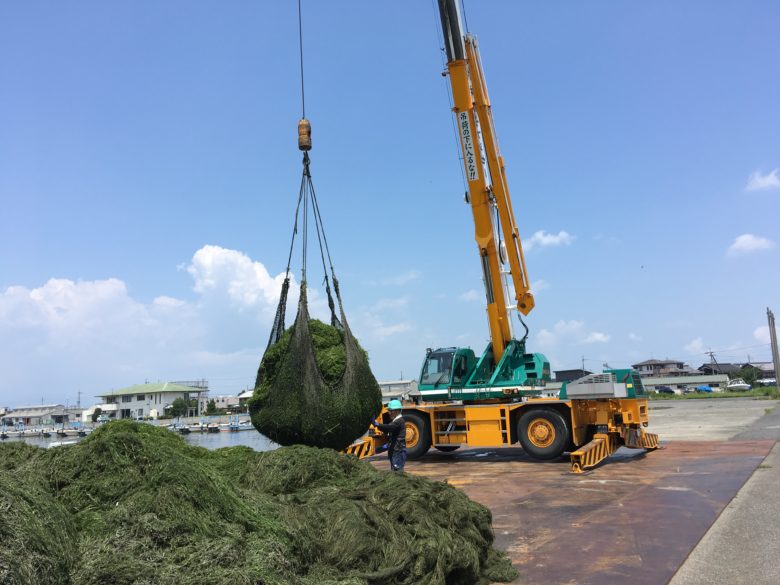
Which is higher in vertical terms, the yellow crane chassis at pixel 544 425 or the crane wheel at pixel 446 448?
the yellow crane chassis at pixel 544 425

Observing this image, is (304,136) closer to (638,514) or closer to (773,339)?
(638,514)

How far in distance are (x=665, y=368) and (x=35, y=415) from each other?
113 m

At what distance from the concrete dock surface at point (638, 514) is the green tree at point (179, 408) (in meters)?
60.3

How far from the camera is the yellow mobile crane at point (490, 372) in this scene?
1298 cm

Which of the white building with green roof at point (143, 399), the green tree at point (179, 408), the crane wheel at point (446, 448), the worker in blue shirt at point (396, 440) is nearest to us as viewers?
the worker in blue shirt at point (396, 440)

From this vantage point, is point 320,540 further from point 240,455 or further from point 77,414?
point 77,414

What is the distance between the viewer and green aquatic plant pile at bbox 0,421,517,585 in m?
3.03

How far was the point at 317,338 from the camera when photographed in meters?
7.16

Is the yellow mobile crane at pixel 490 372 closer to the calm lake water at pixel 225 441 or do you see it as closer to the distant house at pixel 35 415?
the calm lake water at pixel 225 441

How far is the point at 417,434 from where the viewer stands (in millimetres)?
14359

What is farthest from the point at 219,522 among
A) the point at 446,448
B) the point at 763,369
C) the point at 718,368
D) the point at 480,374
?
the point at 763,369

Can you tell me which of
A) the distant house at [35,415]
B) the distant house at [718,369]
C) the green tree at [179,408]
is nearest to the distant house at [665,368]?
the distant house at [718,369]

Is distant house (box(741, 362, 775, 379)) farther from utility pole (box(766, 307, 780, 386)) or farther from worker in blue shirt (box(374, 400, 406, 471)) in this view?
worker in blue shirt (box(374, 400, 406, 471))

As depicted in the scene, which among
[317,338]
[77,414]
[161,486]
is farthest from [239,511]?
[77,414]
